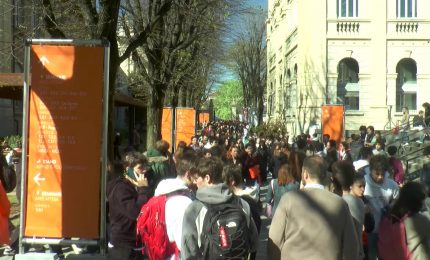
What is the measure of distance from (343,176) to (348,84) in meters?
31.7

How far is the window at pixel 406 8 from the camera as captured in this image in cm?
3731

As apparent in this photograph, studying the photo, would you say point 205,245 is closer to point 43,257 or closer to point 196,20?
point 43,257

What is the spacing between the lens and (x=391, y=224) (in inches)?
223

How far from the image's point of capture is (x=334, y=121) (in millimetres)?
22391

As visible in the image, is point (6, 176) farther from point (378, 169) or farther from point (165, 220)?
point (378, 169)

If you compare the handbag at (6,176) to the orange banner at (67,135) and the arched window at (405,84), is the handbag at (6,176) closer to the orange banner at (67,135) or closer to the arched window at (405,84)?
the orange banner at (67,135)

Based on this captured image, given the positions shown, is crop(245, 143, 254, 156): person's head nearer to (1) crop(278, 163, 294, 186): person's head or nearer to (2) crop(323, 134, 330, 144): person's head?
(2) crop(323, 134, 330, 144): person's head

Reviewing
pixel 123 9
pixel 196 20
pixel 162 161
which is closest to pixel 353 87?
pixel 196 20

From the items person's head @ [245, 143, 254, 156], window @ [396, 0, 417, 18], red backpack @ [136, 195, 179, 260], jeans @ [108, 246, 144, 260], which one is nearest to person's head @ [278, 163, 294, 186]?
jeans @ [108, 246, 144, 260]

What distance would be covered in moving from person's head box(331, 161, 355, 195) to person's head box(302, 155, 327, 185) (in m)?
1.56

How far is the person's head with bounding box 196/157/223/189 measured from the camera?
549cm

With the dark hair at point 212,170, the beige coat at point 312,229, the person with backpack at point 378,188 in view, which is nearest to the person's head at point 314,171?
the beige coat at point 312,229

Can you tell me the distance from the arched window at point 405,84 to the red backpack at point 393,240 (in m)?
32.9

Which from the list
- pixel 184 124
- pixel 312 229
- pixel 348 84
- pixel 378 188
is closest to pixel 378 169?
pixel 378 188
